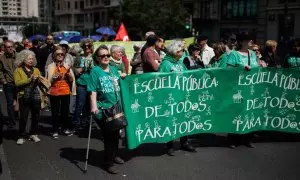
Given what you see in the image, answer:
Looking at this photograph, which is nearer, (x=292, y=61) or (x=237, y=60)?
(x=237, y=60)

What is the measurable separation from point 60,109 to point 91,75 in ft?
9.60

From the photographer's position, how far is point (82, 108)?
876 cm

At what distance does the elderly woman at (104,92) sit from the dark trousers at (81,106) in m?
2.50

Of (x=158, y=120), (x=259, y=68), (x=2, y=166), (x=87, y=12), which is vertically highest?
(x=87, y=12)

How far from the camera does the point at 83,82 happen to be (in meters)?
8.59

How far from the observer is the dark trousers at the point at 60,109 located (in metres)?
8.37

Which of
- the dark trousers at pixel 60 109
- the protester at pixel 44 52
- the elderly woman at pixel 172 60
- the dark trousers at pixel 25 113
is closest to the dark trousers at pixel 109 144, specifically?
the elderly woman at pixel 172 60

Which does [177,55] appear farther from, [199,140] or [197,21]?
[197,21]

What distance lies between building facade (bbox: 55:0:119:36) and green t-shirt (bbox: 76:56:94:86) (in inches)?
2325

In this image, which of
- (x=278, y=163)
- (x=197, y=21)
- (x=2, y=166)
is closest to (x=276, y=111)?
(x=278, y=163)

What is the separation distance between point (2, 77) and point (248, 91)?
4.99m

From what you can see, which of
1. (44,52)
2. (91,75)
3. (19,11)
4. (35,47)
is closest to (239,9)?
(35,47)

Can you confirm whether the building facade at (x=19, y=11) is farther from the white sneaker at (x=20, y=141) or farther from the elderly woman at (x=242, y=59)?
the elderly woman at (x=242, y=59)

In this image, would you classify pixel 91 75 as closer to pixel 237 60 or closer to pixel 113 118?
pixel 113 118
